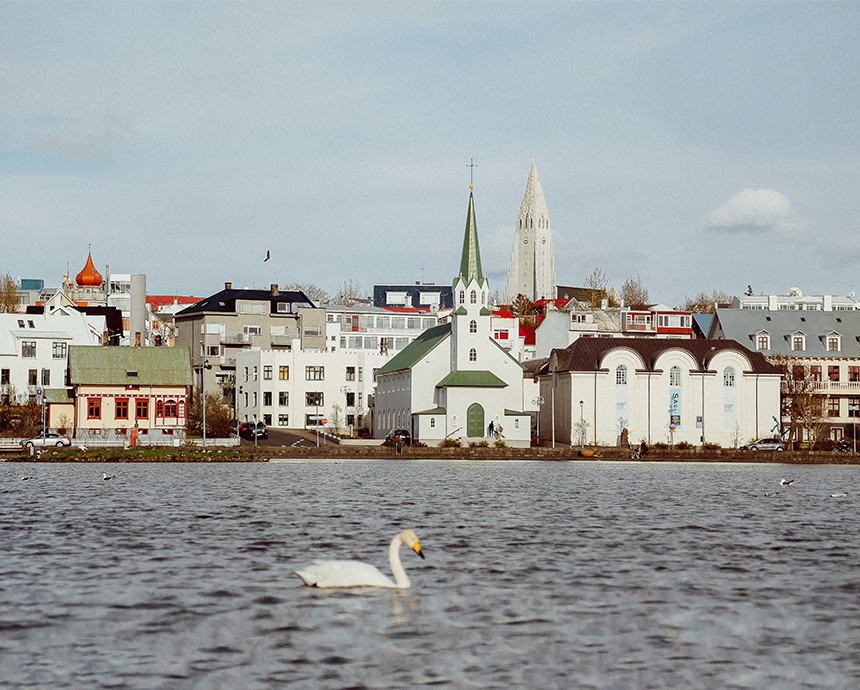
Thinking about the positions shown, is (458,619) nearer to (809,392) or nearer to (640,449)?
(640,449)

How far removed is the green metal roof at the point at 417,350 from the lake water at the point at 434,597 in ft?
229

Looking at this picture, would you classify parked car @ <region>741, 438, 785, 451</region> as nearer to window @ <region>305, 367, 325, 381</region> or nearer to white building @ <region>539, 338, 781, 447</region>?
white building @ <region>539, 338, 781, 447</region>

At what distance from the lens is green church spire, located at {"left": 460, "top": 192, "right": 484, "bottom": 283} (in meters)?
119

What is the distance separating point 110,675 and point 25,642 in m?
2.69

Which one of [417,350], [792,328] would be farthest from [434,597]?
[792,328]

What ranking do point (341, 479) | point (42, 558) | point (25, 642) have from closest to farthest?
1. point (25, 642)
2. point (42, 558)
3. point (341, 479)

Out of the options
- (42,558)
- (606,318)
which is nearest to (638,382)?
(606,318)

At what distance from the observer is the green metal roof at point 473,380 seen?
359 ft

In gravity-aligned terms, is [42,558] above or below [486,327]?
below

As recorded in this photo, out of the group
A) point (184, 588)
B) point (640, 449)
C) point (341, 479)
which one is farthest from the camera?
point (640, 449)

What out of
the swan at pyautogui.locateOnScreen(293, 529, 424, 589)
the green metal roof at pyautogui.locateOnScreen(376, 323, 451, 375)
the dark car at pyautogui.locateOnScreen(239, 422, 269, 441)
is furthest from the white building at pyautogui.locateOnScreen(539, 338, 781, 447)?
the swan at pyautogui.locateOnScreen(293, 529, 424, 589)

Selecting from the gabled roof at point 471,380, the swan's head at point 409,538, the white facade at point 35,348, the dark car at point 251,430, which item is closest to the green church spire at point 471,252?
the gabled roof at point 471,380

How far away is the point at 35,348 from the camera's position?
11206cm

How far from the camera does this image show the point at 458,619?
19375 millimetres
